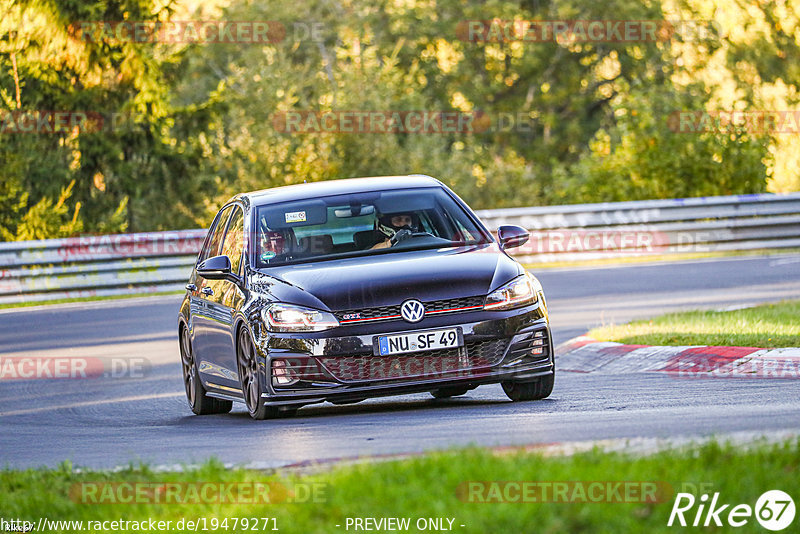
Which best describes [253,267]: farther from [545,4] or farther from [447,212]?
[545,4]

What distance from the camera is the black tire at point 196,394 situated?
452 inches

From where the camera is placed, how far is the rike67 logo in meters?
4.98

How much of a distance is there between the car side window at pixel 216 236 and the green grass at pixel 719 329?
12.6ft

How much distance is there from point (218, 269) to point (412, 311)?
1867mm

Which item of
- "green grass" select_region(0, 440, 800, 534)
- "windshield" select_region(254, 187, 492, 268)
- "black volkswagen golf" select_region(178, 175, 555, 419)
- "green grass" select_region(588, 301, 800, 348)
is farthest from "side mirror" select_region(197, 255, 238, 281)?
"green grass" select_region(588, 301, 800, 348)

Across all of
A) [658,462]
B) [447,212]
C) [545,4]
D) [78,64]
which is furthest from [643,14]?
[658,462]

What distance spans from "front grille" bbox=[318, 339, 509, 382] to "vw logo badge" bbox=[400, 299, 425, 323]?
230 millimetres

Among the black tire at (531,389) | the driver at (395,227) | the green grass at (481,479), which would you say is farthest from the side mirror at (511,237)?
the green grass at (481,479)

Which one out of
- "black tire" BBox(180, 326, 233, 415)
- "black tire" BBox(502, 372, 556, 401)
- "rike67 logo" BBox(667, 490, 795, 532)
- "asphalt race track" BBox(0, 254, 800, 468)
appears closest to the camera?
"rike67 logo" BBox(667, 490, 795, 532)

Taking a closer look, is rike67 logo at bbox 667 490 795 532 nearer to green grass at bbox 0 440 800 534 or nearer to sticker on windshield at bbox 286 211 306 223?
green grass at bbox 0 440 800 534

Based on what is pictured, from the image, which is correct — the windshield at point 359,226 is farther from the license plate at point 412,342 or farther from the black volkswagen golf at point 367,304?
the license plate at point 412,342

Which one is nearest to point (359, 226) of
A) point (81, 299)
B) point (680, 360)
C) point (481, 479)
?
point (680, 360)

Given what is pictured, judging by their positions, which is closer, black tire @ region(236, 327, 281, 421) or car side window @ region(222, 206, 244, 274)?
black tire @ region(236, 327, 281, 421)

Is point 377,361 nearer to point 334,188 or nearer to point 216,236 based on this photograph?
point 334,188
